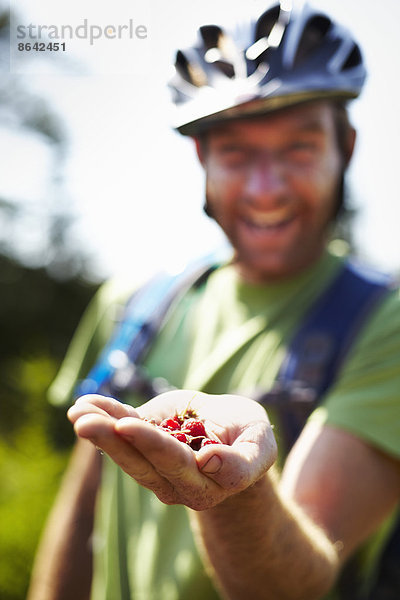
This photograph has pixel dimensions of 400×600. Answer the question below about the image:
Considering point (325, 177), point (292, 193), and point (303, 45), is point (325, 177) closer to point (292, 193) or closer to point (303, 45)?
point (292, 193)

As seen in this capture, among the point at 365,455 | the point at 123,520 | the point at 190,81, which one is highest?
the point at 190,81

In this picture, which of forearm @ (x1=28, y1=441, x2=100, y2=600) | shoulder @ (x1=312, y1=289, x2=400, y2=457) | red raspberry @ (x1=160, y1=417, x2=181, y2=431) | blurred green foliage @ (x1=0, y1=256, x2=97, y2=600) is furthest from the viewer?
blurred green foliage @ (x1=0, y1=256, x2=97, y2=600)

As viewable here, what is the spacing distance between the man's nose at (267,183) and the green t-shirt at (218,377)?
0.37 meters

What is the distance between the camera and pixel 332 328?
7.66 ft

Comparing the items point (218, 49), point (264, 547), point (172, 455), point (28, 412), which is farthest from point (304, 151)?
point (28, 412)

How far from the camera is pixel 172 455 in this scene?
1286 millimetres

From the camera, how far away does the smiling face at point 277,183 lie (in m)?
2.62

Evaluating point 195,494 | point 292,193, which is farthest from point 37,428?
point 195,494

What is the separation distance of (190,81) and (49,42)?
0.70 metres

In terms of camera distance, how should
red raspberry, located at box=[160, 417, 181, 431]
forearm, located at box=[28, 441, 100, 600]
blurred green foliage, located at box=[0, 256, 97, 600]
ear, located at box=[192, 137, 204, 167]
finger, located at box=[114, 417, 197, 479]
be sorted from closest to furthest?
finger, located at box=[114, 417, 197, 479], red raspberry, located at box=[160, 417, 181, 431], forearm, located at box=[28, 441, 100, 600], ear, located at box=[192, 137, 204, 167], blurred green foliage, located at box=[0, 256, 97, 600]

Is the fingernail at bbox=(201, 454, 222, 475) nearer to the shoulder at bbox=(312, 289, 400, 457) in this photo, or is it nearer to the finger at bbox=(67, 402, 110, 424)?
the finger at bbox=(67, 402, 110, 424)

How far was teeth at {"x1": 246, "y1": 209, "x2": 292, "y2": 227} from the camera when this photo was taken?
8.72 ft

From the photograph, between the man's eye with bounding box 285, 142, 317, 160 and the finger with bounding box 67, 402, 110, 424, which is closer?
the finger with bounding box 67, 402, 110, 424

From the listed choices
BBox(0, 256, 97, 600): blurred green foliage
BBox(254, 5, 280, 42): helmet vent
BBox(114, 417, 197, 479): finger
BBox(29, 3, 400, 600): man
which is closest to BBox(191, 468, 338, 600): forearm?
BBox(29, 3, 400, 600): man
